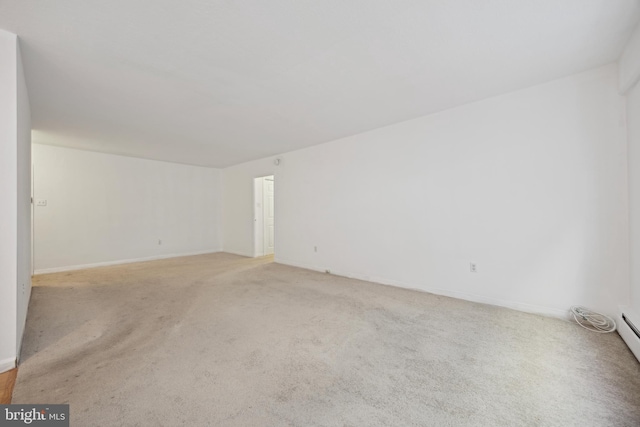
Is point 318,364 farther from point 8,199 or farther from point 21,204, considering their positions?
point 21,204

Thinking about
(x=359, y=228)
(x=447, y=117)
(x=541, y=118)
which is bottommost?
(x=359, y=228)

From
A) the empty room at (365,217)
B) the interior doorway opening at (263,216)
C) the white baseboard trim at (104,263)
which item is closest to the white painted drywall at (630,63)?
the empty room at (365,217)

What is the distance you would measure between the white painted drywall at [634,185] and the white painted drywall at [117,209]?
748 centimetres

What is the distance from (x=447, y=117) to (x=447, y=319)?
8.12 ft

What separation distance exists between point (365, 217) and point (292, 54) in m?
2.69

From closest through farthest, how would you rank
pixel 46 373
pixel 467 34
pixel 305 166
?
1. pixel 46 373
2. pixel 467 34
3. pixel 305 166

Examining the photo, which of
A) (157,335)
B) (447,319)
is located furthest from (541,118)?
(157,335)

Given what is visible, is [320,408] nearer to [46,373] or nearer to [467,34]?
[46,373]

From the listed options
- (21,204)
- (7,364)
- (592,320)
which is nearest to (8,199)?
(21,204)

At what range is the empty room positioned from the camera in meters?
1.59

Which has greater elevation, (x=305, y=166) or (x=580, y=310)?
(x=305, y=166)

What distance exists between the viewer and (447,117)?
10.9 feet

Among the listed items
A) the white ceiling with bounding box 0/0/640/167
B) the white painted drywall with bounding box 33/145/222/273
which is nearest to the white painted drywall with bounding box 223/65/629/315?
the white ceiling with bounding box 0/0/640/167

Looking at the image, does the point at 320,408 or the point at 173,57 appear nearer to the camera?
the point at 320,408
